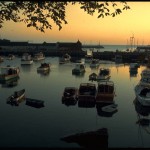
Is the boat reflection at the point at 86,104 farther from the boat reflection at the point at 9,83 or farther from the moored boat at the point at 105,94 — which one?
the boat reflection at the point at 9,83

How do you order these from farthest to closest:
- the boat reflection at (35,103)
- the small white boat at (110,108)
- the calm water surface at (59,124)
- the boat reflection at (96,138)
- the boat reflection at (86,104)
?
1. the boat reflection at (86,104)
2. the boat reflection at (35,103)
3. the small white boat at (110,108)
4. the calm water surface at (59,124)
5. the boat reflection at (96,138)

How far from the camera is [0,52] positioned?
525 ft

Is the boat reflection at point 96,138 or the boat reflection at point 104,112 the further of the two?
the boat reflection at point 104,112

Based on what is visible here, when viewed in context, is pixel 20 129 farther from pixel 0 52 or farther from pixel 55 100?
pixel 0 52

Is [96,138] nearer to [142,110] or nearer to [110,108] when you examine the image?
[110,108]

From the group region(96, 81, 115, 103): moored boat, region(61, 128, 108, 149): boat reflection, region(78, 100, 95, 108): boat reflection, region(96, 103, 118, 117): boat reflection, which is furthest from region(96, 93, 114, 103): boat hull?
region(61, 128, 108, 149): boat reflection

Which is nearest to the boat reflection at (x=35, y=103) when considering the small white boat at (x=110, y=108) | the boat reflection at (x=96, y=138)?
the small white boat at (x=110, y=108)

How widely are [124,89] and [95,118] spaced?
24008 mm

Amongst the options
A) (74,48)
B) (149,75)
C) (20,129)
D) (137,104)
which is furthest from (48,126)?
(74,48)

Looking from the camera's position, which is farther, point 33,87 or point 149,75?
point 149,75

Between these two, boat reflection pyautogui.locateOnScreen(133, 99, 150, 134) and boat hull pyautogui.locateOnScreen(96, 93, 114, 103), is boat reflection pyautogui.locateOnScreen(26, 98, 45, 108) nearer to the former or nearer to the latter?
boat hull pyautogui.locateOnScreen(96, 93, 114, 103)

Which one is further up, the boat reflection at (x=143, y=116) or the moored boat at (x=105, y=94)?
the moored boat at (x=105, y=94)

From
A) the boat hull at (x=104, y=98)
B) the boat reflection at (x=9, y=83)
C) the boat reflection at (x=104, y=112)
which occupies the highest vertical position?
the boat hull at (x=104, y=98)

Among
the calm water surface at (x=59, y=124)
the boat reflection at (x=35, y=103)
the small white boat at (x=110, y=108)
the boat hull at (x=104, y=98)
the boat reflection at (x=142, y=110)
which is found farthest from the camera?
the boat reflection at (x=35, y=103)
